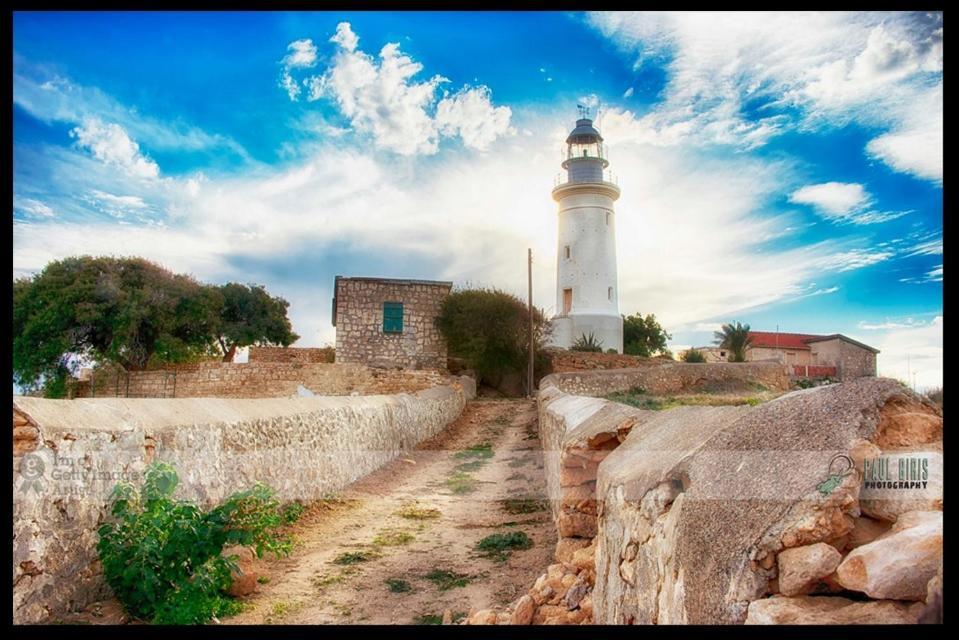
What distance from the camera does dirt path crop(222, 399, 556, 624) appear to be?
4086mm

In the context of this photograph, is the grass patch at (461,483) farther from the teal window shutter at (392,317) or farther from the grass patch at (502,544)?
the teal window shutter at (392,317)

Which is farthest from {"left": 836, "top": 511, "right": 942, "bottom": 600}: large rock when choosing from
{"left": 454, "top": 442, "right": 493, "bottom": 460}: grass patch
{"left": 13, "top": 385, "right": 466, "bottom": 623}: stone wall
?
{"left": 454, "top": 442, "right": 493, "bottom": 460}: grass patch

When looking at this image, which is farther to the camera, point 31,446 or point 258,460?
point 258,460

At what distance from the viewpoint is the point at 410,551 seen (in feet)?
17.5

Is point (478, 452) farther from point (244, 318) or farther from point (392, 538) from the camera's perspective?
point (244, 318)

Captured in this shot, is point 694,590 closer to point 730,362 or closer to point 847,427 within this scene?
point 847,427

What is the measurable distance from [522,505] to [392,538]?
5.53 ft

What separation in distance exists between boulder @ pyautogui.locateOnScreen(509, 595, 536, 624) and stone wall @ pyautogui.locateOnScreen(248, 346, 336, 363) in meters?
19.7

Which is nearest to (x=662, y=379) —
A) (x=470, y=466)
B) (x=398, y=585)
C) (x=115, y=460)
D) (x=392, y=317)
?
(x=470, y=466)

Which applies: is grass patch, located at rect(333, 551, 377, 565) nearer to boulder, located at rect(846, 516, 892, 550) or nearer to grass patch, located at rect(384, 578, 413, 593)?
grass patch, located at rect(384, 578, 413, 593)

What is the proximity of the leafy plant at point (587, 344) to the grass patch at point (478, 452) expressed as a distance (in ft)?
35.5

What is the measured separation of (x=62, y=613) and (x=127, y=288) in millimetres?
14450
